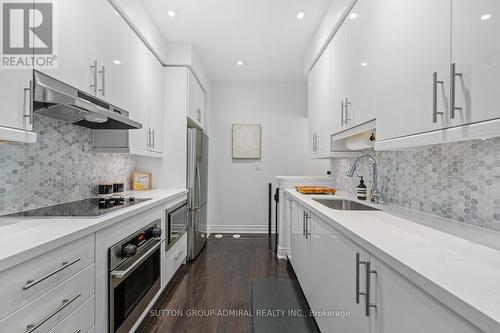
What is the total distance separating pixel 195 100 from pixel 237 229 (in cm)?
234

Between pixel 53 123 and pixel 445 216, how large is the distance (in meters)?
2.57

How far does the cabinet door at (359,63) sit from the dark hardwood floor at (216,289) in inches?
70.7

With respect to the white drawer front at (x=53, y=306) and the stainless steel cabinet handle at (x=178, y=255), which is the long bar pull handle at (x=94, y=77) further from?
the stainless steel cabinet handle at (x=178, y=255)

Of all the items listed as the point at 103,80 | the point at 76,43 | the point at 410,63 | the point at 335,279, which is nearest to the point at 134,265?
the point at 335,279

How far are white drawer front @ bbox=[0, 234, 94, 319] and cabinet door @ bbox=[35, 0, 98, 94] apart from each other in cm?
96

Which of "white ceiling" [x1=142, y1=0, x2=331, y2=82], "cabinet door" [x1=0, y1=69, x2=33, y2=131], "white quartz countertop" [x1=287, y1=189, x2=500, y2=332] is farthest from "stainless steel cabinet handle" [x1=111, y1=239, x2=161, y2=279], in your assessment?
"white ceiling" [x1=142, y1=0, x2=331, y2=82]

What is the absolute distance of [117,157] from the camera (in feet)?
8.13

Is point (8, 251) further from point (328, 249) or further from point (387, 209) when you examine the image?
point (387, 209)

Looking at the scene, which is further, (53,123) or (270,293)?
(270,293)

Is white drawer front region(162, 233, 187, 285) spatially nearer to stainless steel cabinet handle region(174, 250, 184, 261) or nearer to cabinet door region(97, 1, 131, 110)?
stainless steel cabinet handle region(174, 250, 184, 261)

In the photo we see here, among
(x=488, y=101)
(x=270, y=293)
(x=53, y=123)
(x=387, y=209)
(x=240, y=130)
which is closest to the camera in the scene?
(x=488, y=101)

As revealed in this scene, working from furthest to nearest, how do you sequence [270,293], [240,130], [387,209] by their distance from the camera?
[240,130]
[270,293]
[387,209]

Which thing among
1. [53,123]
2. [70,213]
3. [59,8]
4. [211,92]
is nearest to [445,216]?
[70,213]

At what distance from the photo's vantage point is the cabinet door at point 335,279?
0.99 meters
